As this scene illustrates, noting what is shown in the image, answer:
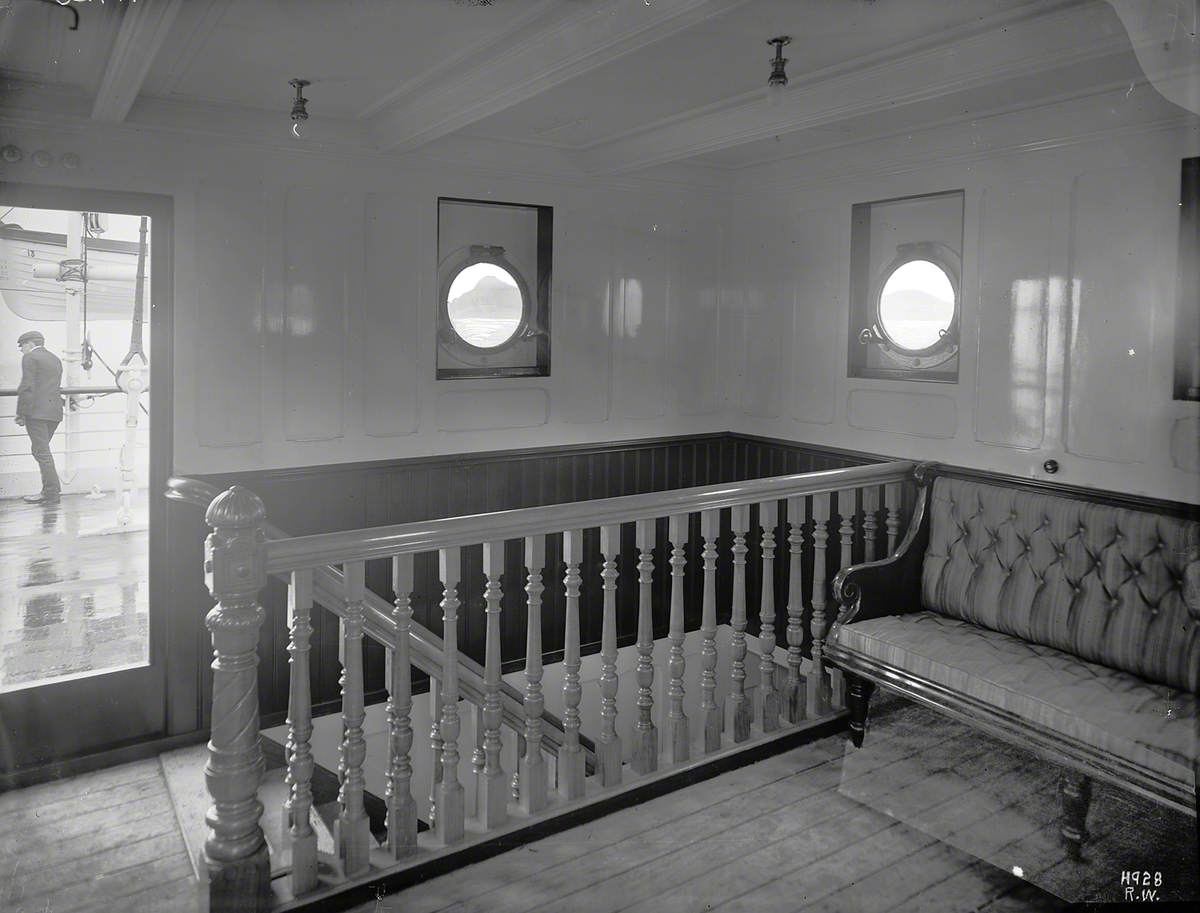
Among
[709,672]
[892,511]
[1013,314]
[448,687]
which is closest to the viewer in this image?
[448,687]

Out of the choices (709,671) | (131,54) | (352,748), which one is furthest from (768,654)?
(131,54)

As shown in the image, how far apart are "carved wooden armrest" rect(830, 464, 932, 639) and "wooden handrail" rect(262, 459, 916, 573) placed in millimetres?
378

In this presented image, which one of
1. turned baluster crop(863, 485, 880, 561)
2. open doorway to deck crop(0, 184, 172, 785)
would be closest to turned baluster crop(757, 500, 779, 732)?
turned baluster crop(863, 485, 880, 561)

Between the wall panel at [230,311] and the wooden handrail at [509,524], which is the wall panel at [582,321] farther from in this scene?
the wooden handrail at [509,524]

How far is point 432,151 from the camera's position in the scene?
445 cm

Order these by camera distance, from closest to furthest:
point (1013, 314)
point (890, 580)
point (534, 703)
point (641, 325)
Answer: point (534, 703) → point (890, 580) → point (1013, 314) → point (641, 325)

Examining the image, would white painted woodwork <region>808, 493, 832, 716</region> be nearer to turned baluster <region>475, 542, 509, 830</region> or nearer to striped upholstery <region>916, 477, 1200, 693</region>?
striped upholstery <region>916, 477, 1200, 693</region>

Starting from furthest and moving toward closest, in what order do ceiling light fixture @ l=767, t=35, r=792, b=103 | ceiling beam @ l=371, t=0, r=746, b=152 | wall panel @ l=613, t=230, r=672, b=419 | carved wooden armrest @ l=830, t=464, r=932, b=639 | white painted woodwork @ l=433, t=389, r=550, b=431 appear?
wall panel @ l=613, t=230, r=672, b=419, white painted woodwork @ l=433, t=389, r=550, b=431, carved wooden armrest @ l=830, t=464, r=932, b=639, ceiling light fixture @ l=767, t=35, r=792, b=103, ceiling beam @ l=371, t=0, r=746, b=152

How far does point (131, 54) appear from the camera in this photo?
2877 mm

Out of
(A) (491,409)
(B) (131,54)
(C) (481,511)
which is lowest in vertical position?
(C) (481,511)

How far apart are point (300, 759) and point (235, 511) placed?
0.66 metres

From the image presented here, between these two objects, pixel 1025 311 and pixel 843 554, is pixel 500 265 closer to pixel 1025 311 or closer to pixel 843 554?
pixel 843 554

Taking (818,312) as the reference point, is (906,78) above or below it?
above

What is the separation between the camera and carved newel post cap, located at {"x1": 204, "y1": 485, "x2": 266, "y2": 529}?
2193 millimetres
